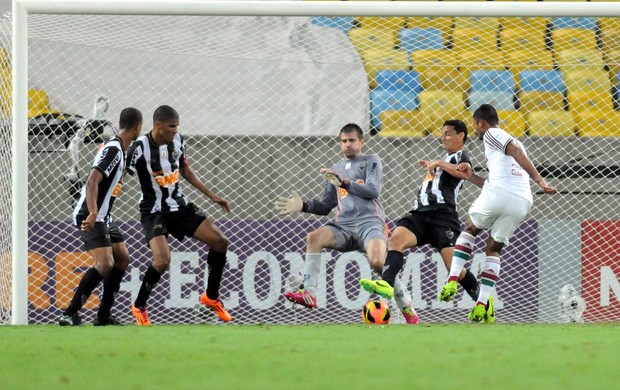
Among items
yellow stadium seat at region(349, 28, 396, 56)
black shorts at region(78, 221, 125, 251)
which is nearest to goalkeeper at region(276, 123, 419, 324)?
black shorts at region(78, 221, 125, 251)

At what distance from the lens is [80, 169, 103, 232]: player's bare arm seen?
7172mm

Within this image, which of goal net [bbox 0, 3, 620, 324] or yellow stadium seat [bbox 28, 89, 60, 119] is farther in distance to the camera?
yellow stadium seat [bbox 28, 89, 60, 119]

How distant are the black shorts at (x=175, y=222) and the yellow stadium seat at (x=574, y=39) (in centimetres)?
452

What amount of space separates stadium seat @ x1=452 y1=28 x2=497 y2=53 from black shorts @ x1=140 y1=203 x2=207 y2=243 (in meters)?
3.78

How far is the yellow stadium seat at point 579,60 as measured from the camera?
10477 mm

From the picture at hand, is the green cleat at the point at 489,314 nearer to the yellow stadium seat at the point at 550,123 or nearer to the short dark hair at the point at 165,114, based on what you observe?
the short dark hair at the point at 165,114

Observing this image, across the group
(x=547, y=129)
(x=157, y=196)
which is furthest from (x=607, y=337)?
(x=547, y=129)

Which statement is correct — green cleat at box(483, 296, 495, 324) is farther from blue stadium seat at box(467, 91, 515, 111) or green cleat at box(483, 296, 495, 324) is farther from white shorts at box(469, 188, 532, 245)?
blue stadium seat at box(467, 91, 515, 111)

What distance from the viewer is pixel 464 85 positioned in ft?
34.2

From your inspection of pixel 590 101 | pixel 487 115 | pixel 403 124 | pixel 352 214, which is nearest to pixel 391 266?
pixel 352 214

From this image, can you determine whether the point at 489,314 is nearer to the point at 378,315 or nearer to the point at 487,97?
the point at 378,315

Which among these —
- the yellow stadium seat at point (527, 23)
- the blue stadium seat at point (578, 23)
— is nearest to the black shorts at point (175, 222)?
the yellow stadium seat at point (527, 23)

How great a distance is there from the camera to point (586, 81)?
10.6m

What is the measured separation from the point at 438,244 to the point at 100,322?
2371 mm
